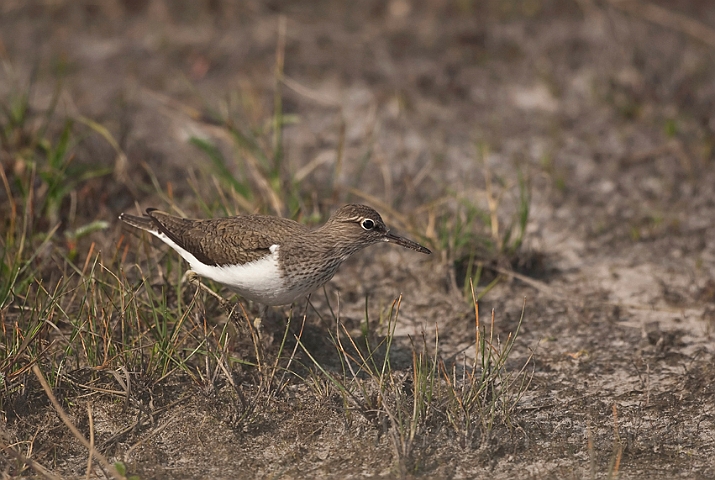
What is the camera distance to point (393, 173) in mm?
8078

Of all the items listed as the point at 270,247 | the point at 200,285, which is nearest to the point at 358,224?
the point at 270,247

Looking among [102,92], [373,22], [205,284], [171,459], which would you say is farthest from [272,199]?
[373,22]

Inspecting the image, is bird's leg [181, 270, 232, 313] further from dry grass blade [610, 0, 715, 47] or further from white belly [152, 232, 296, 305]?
dry grass blade [610, 0, 715, 47]

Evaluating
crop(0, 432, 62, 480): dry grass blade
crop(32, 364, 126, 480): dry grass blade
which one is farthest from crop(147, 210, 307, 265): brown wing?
crop(0, 432, 62, 480): dry grass blade

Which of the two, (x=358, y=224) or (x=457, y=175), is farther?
(x=457, y=175)

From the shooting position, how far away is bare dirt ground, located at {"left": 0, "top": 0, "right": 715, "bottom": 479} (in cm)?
499

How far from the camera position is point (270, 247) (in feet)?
17.4

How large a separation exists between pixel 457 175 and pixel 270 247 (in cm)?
311

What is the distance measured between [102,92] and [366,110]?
2755 millimetres

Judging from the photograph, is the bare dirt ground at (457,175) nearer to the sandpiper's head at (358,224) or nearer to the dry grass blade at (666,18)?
the dry grass blade at (666,18)

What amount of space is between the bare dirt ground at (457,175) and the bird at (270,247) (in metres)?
0.69

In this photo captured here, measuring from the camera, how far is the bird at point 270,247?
17.0 ft

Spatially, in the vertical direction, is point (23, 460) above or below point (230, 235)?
below

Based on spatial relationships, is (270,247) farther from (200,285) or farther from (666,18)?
(666,18)
